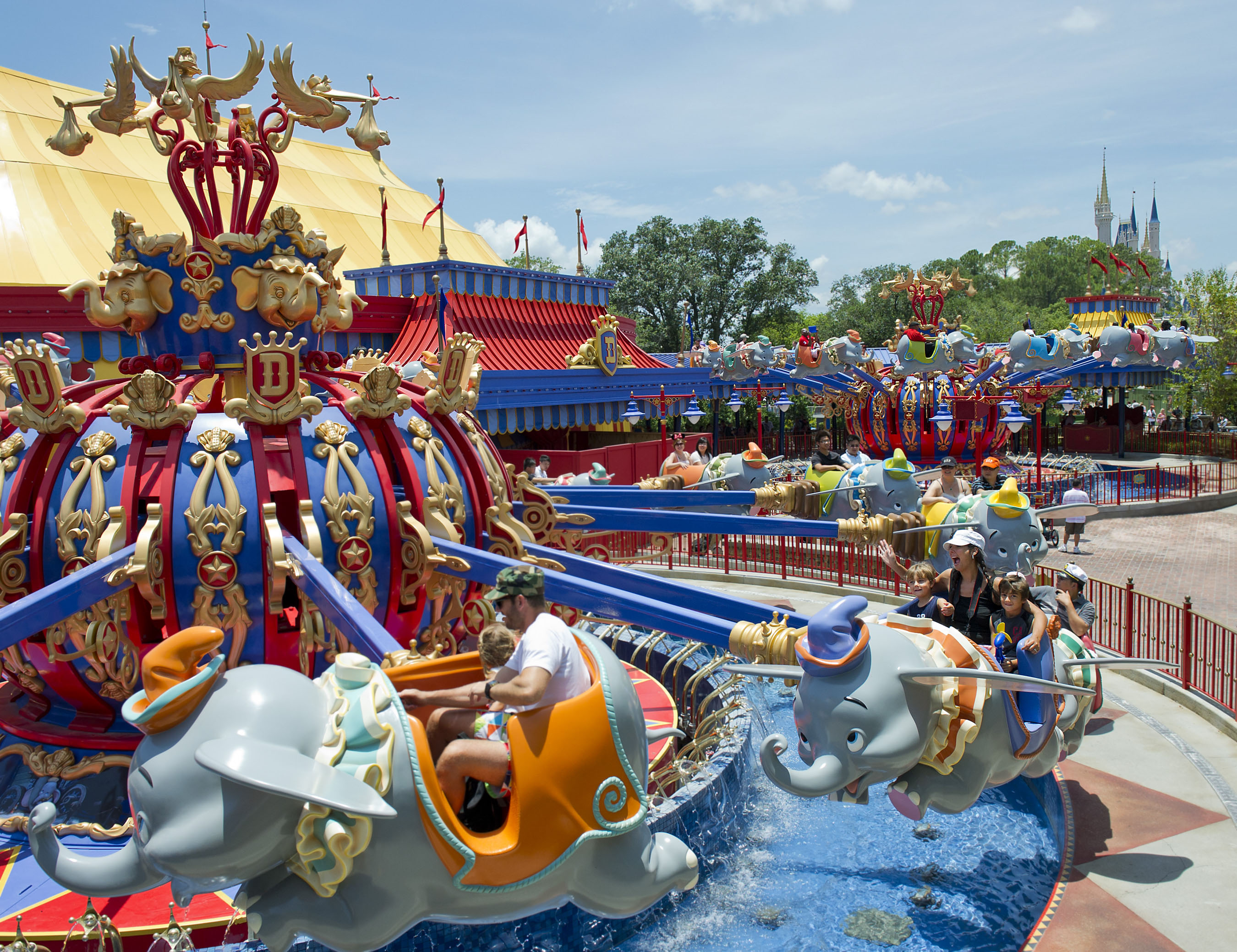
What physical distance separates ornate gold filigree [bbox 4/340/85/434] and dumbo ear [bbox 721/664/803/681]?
582 centimetres

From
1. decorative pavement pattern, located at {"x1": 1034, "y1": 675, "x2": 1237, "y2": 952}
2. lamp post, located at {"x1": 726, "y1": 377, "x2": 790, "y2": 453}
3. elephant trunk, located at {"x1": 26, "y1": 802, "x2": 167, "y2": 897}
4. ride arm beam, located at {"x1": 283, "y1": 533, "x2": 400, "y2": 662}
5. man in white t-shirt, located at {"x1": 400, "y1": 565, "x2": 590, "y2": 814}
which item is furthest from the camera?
lamp post, located at {"x1": 726, "y1": 377, "x2": 790, "y2": 453}

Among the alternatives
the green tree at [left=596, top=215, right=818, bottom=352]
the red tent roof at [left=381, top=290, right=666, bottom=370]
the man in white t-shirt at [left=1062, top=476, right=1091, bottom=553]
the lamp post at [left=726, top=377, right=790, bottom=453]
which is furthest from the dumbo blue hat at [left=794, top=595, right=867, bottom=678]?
the green tree at [left=596, top=215, right=818, bottom=352]

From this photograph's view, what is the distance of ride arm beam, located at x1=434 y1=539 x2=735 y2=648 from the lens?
6.24m

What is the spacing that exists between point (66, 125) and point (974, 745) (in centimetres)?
915

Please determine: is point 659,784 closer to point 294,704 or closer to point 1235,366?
point 294,704

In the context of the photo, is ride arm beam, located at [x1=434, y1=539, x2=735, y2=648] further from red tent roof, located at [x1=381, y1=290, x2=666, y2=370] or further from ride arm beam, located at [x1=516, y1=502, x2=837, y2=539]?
red tent roof, located at [x1=381, y1=290, x2=666, y2=370]

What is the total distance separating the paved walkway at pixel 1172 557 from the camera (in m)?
16.9

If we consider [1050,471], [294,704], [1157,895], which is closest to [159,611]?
[294,704]

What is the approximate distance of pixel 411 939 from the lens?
6355mm

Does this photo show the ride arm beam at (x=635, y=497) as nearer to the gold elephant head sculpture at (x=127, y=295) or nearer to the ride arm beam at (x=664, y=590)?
the ride arm beam at (x=664, y=590)

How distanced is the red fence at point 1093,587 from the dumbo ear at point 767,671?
549 cm

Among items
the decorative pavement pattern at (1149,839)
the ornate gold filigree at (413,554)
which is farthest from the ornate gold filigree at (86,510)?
the decorative pavement pattern at (1149,839)

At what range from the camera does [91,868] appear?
14.2 ft

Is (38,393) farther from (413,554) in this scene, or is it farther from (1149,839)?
(1149,839)
